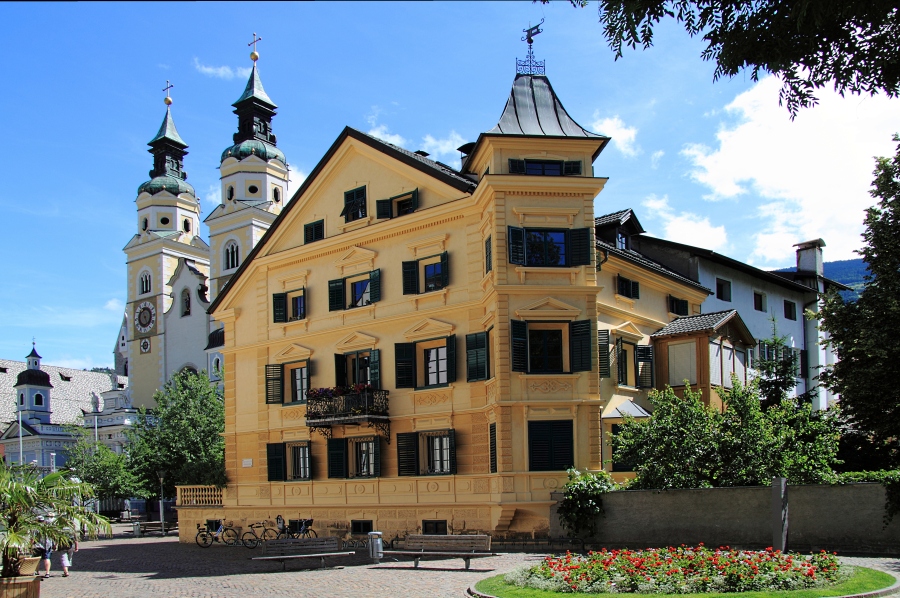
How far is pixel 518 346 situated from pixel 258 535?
14223 millimetres

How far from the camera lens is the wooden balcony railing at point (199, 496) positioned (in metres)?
39.5

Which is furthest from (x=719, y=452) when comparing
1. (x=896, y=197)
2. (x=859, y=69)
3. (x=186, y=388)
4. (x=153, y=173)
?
(x=153, y=173)

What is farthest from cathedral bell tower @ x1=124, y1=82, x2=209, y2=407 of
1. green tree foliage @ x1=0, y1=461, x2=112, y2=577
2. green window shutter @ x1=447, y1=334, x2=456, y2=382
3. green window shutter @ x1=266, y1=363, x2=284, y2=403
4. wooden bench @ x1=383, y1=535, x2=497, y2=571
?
green tree foliage @ x1=0, y1=461, x2=112, y2=577

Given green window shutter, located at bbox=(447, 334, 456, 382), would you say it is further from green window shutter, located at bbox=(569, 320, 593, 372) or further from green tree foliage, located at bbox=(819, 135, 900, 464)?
green tree foliage, located at bbox=(819, 135, 900, 464)

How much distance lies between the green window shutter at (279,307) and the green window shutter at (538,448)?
1275 centimetres

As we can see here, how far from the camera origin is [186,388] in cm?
6425

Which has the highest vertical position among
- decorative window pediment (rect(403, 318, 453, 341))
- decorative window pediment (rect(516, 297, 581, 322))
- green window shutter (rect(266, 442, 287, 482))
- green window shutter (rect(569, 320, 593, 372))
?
decorative window pediment (rect(516, 297, 581, 322))

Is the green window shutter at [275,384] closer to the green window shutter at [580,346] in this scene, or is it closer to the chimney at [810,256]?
the green window shutter at [580,346]

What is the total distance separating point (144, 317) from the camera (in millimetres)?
100688

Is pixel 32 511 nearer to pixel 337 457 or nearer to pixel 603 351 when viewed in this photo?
pixel 337 457

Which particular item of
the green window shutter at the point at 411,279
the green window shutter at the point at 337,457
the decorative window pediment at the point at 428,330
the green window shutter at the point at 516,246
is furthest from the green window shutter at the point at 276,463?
the green window shutter at the point at 516,246

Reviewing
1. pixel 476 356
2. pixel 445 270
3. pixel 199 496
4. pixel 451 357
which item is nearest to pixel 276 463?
pixel 199 496

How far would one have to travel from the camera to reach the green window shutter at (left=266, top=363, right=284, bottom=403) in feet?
123

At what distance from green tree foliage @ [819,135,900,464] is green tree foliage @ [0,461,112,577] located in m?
22.7
